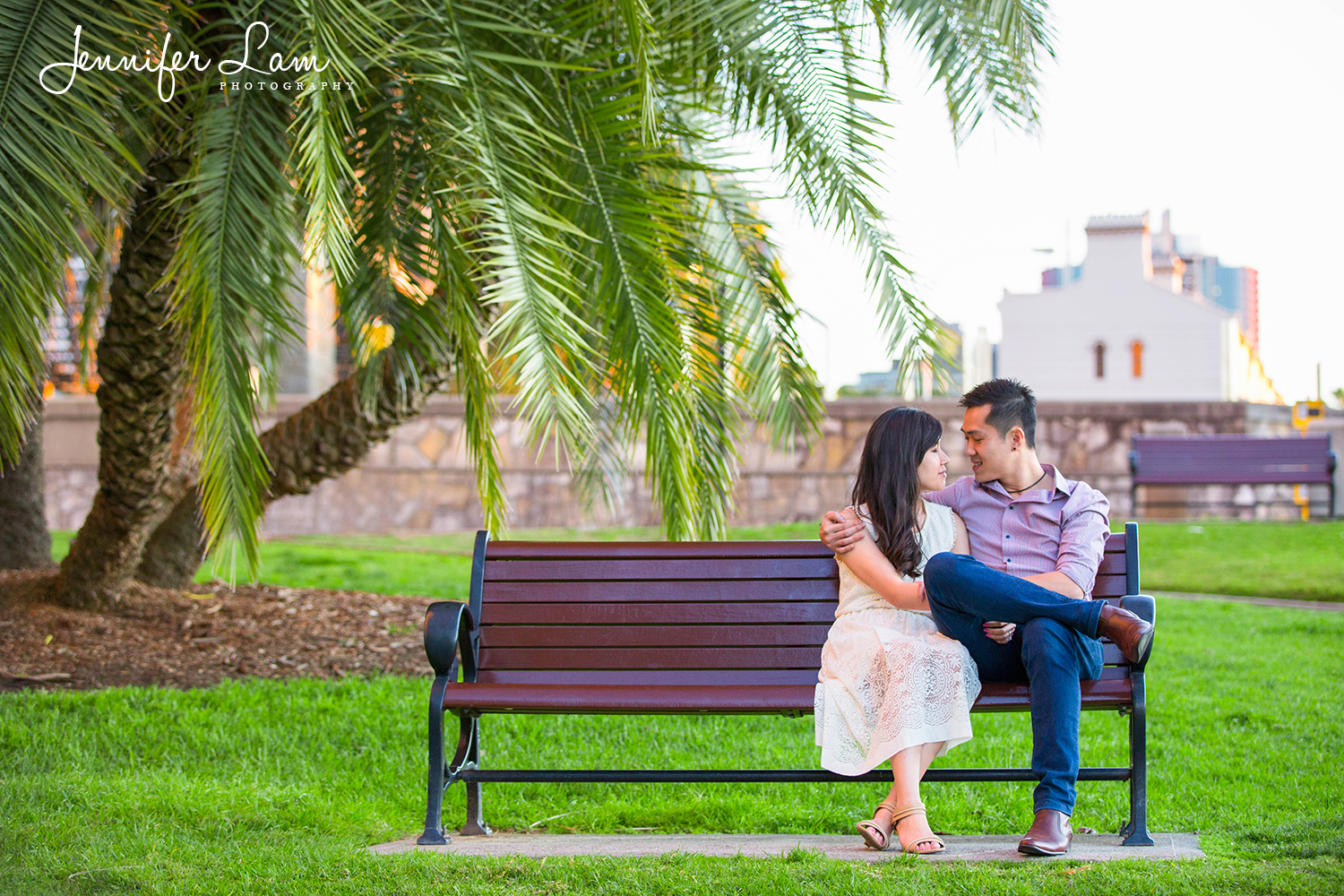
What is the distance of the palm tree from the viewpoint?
13.1ft

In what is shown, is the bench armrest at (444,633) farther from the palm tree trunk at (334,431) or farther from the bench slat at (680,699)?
the palm tree trunk at (334,431)

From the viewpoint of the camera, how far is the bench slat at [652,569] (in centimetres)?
359

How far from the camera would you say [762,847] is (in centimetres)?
311

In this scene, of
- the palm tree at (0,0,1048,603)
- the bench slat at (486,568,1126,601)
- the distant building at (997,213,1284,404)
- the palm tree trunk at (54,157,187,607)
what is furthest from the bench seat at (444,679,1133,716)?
the distant building at (997,213,1284,404)

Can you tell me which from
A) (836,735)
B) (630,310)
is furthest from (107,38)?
(836,735)

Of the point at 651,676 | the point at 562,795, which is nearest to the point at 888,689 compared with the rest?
the point at 651,676

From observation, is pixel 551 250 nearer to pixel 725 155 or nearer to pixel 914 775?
pixel 725 155

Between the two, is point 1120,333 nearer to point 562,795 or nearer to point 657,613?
point 562,795

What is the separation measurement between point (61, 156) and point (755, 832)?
313cm

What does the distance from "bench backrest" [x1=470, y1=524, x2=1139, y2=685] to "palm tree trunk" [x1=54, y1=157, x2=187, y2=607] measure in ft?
7.47

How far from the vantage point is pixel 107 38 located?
13.8 ft

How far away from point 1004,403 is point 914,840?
1219 mm

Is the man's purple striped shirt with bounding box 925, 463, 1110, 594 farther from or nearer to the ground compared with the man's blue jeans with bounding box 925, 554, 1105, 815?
farther from the ground

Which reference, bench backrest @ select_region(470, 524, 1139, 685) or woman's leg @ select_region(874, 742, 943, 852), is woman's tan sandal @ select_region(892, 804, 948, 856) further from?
bench backrest @ select_region(470, 524, 1139, 685)
